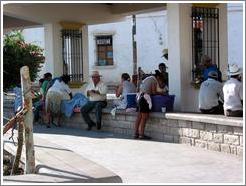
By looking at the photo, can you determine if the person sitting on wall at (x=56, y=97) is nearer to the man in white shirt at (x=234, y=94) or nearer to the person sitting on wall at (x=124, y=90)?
the person sitting on wall at (x=124, y=90)

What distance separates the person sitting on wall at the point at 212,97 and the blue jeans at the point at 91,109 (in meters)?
3.07

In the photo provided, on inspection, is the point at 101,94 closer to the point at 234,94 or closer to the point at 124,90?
the point at 124,90

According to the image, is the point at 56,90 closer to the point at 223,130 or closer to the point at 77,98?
the point at 77,98

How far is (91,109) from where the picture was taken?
1255 centimetres

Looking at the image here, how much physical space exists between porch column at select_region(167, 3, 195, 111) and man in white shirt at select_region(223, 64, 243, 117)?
85.7 inches

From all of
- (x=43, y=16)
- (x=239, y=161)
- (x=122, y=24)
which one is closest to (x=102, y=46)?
(x=122, y=24)

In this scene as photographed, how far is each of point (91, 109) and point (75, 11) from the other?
4.77 m

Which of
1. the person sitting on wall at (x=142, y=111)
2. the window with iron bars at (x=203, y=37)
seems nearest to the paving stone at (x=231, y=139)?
the person sitting on wall at (x=142, y=111)

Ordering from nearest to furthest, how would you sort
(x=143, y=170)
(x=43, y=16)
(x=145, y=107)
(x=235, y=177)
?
1. (x=235, y=177)
2. (x=143, y=170)
3. (x=145, y=107)
4. (x=43, y=16)

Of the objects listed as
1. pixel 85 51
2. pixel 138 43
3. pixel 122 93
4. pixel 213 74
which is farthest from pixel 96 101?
pixel 138 43

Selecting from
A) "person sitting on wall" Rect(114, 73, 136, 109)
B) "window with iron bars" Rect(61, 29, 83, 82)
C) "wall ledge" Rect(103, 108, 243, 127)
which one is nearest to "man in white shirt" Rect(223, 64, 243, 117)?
"wall ledge" Rect(103, 108, 243, 127)

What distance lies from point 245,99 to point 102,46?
997 inches

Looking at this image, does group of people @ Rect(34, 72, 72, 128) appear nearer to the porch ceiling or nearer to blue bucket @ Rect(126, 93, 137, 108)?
blue bucket @ Rect(126, 93, 137, 108)

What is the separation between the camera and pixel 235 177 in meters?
7.15
